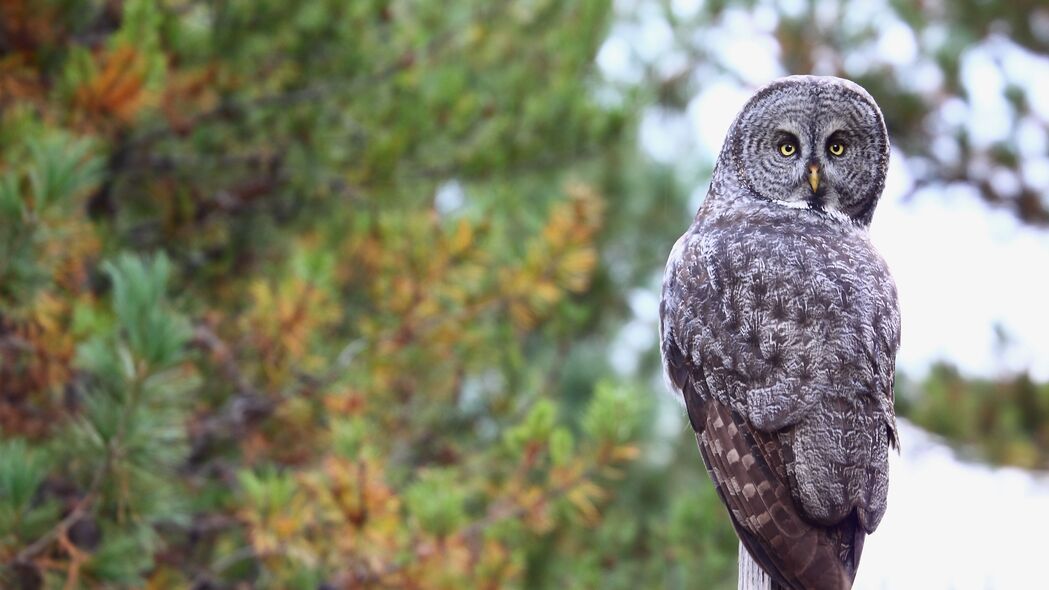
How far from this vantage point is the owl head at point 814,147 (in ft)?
10.4

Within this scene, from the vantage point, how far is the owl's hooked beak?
3207mm

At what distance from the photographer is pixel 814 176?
3.22 metres

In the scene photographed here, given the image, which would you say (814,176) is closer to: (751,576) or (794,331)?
(794,331)

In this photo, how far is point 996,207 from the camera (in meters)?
10.4

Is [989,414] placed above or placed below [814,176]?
above

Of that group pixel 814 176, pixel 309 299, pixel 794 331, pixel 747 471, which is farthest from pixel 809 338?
pixel 309 299

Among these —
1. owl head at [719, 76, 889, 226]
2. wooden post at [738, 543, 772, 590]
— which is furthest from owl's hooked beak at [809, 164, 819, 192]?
wooden post at [738, 543, 772, 590]

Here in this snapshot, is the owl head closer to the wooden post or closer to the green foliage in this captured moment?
the wooden post

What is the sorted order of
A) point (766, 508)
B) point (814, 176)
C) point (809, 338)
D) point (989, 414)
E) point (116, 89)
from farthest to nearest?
point (989, 414) < point (116, 89) < point (814, 176) < point (809, 338) < point (766, 508)

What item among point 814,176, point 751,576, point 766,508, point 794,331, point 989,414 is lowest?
point 751,576

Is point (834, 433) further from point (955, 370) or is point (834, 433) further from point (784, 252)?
point (955, 370)

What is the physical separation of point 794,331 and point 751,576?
1.93ft

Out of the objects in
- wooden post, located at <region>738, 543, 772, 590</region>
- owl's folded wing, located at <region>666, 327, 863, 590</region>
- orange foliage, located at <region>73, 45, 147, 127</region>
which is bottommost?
wooden post, located at <region>738, 543, 772, 590</region>

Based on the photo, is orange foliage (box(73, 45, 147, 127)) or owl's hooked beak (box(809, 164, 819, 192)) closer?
owl's hooked beak (box(809, 164, 819, 192))
